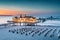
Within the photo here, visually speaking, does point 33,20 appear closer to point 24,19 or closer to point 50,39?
point 24,19

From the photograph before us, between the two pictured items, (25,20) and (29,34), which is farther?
(25,20)

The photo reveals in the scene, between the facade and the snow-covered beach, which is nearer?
the snow-covered beach

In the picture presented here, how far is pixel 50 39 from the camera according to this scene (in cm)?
763

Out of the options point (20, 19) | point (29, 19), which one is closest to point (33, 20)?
point (29, 19)

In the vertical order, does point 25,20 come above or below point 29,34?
below

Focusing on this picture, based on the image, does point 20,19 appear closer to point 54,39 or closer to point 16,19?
point 16,19

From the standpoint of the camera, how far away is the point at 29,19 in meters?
20.0

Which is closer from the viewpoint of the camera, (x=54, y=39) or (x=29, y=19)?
(x=54, y=39)

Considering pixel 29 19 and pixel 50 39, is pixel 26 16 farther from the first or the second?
pixel 50 39

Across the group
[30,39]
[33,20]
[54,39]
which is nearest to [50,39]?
[54,39]

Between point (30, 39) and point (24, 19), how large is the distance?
12837mm

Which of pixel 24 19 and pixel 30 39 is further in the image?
pixel 24 19

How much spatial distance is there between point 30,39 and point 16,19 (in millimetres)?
13116

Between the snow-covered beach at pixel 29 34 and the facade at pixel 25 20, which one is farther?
the facade at pixel 25 20
